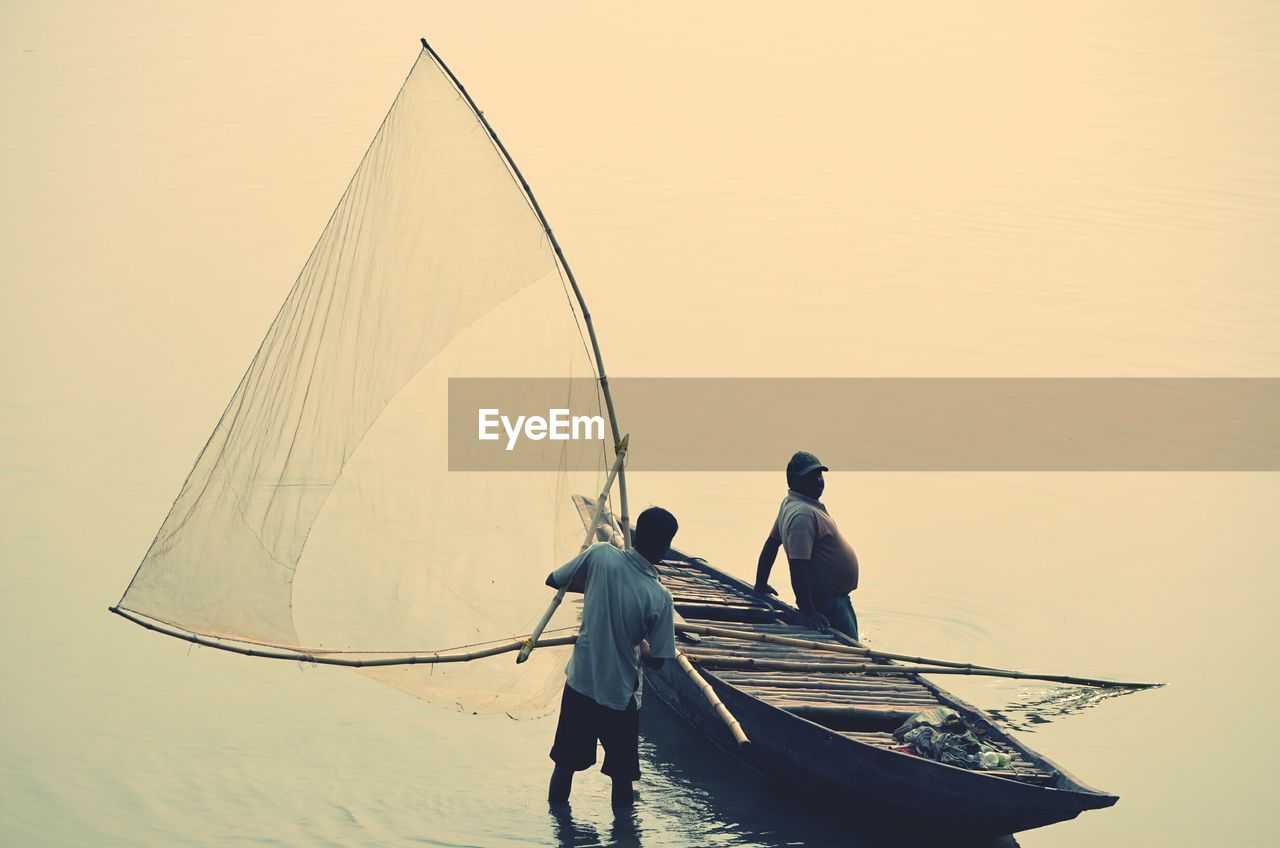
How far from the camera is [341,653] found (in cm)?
605

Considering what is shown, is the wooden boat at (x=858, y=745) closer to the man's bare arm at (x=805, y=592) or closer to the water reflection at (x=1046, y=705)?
the man's bare arm at (x=805, y=592)

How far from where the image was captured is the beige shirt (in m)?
7.55

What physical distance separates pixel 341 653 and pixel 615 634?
49.7 inches

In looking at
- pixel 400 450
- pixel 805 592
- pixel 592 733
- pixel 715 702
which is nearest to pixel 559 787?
pixel 592 733

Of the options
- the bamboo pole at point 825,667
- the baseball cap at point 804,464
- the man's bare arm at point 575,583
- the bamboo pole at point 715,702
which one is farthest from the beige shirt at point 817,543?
the man's bare arm at point 575,583

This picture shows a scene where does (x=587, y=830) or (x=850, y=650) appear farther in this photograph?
(x=850, y=650)

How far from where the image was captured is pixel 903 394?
59.1 ft

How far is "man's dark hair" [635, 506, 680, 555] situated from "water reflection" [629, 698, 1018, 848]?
161 cm

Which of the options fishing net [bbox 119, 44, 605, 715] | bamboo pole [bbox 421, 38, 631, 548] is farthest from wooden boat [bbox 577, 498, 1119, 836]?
fishing net [bbox 119, 44, 605, 715]

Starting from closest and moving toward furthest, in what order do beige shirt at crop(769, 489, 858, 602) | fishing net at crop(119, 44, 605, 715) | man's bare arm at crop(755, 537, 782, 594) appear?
fishing net at crop(119, 44, 605, 715) < beige shirt at crop(769, 489, 858, 602) < man's bare arm at crop(755, 537, 782, 594)

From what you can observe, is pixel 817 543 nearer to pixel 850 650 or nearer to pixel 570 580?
pixel 850 650

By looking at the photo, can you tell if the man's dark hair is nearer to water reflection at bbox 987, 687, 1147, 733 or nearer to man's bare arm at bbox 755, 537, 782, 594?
man's bare arm at bbox 755, 537, 782, 594

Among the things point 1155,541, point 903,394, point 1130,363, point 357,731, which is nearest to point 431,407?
point 357,731

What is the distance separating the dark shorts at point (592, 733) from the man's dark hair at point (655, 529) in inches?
26.5
